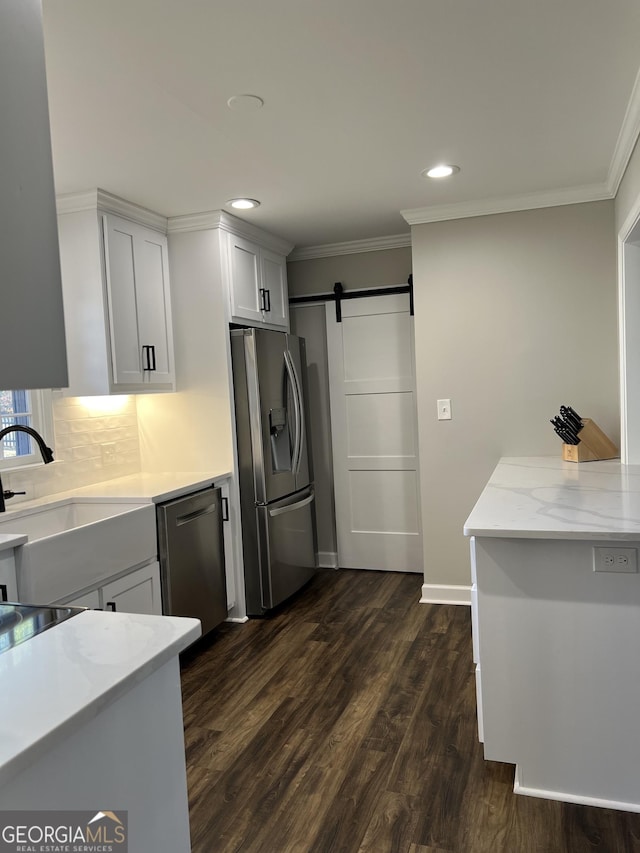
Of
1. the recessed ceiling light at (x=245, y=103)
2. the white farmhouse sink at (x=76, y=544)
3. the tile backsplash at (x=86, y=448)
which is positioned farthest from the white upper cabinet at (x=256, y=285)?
the recessed ceiling light at (x=245, y=103)

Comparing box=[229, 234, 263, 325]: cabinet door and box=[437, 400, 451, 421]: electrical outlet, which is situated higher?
box=[229, 234, 263, 325]: cabinet door

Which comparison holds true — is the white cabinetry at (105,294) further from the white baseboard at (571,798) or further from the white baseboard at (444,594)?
the white baseboard at (571,798)

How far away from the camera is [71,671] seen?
38.0 inches

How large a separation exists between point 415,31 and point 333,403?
117 inches

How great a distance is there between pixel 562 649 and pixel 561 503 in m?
0.52

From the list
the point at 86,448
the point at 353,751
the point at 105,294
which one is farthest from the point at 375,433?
the point at 353,751

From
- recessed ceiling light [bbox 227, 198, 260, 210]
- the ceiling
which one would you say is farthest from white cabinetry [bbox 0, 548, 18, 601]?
recessed ceiling light [bbox 227, 198, 260, 210]

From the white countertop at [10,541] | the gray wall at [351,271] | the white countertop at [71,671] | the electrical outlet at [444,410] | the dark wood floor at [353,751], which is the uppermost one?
the gray wall at [351,271]

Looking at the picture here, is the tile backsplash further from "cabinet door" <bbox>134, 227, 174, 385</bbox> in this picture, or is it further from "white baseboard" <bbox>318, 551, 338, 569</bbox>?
"white baseboard" <bbox>318, 551, 338, 569</bbox>

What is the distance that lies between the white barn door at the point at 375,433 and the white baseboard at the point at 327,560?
10 cm

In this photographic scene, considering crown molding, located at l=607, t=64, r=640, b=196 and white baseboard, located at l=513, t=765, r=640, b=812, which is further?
crown molding, located at l=607, t=64, r=640, b=196

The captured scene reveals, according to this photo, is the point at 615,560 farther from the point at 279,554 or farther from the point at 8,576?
the point at 279,554

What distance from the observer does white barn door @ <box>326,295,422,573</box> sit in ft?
14.5

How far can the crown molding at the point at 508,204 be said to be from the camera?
3.38 metres
